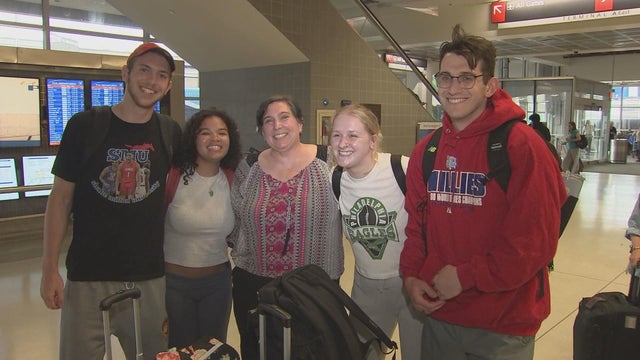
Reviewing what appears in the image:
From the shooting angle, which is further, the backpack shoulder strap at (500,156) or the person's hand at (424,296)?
the person's hand at (424,296)

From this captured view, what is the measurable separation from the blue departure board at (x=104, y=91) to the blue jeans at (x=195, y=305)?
4753mm

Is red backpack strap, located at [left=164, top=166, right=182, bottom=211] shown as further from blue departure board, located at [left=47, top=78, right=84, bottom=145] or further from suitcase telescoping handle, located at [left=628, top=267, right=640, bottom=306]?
blue departure board, located at [left=47, top=78, right=84, bottom=145]

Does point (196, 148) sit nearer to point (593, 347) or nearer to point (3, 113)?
point (593, 347)

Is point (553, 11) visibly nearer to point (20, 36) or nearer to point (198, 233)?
point (198, 233)

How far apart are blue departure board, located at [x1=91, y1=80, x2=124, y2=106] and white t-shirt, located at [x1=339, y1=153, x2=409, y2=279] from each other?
520cm

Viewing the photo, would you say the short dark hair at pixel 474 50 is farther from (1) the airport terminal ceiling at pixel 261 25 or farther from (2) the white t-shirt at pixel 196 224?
(1) the airport terminal ceiling at pixel 261 25

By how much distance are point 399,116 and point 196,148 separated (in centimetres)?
643

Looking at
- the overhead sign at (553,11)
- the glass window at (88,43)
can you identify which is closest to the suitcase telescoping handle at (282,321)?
the overhead sign at (553,11)

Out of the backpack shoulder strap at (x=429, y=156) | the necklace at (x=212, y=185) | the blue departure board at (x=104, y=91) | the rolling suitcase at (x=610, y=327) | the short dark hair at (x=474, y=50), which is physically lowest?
the rolling suitcase at (x=610, y=327)

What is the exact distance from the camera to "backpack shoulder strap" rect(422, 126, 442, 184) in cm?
180

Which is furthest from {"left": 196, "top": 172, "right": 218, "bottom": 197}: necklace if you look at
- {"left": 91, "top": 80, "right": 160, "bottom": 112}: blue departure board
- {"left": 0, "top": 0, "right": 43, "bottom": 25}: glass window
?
{"left": 0, "top": 0, "right": 43, "bottom": 25}: glass window

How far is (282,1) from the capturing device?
6523mm

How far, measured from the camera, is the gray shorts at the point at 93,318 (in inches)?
78.7

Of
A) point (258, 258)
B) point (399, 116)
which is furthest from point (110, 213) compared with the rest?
point (399, 116)
